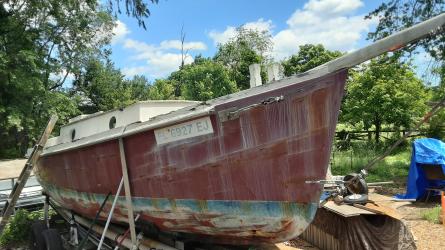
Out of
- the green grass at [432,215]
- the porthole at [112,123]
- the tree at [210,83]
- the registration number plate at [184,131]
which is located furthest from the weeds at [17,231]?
the tree at [210,83]

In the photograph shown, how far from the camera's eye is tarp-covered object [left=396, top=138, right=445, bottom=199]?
36.0 ft

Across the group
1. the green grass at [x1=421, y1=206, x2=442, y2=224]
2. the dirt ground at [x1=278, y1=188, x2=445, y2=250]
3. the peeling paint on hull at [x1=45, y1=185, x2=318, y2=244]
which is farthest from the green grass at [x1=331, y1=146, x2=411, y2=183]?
the peeling paint on hull at [x1=45, y1=185, x2=318, y2=244]

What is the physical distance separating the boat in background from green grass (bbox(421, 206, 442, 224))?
5987 millimetres

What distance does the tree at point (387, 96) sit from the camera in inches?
779

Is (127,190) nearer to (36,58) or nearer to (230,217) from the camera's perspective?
(230,217)

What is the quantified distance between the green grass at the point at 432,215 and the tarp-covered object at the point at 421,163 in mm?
1464

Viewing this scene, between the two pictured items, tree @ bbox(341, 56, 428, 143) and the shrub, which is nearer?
the shrub

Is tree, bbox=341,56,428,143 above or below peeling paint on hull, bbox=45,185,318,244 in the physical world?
above

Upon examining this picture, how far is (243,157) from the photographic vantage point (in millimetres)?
4348

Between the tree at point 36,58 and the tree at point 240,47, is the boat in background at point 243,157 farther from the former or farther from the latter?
the tree at point 240,47

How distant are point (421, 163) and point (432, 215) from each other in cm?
217

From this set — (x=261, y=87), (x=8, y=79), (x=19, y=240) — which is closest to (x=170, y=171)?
(x=261, y=87)

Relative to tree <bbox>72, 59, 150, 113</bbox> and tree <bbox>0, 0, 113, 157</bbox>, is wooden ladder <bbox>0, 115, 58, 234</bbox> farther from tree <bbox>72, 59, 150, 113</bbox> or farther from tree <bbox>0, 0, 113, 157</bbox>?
tree <bbox>72, 59, 150, 113</bbox>

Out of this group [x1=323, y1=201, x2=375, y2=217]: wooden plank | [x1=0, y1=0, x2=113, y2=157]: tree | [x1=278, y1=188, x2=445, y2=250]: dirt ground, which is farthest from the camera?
[x1=0, y1=0, x2=113, y2=157]: tree
